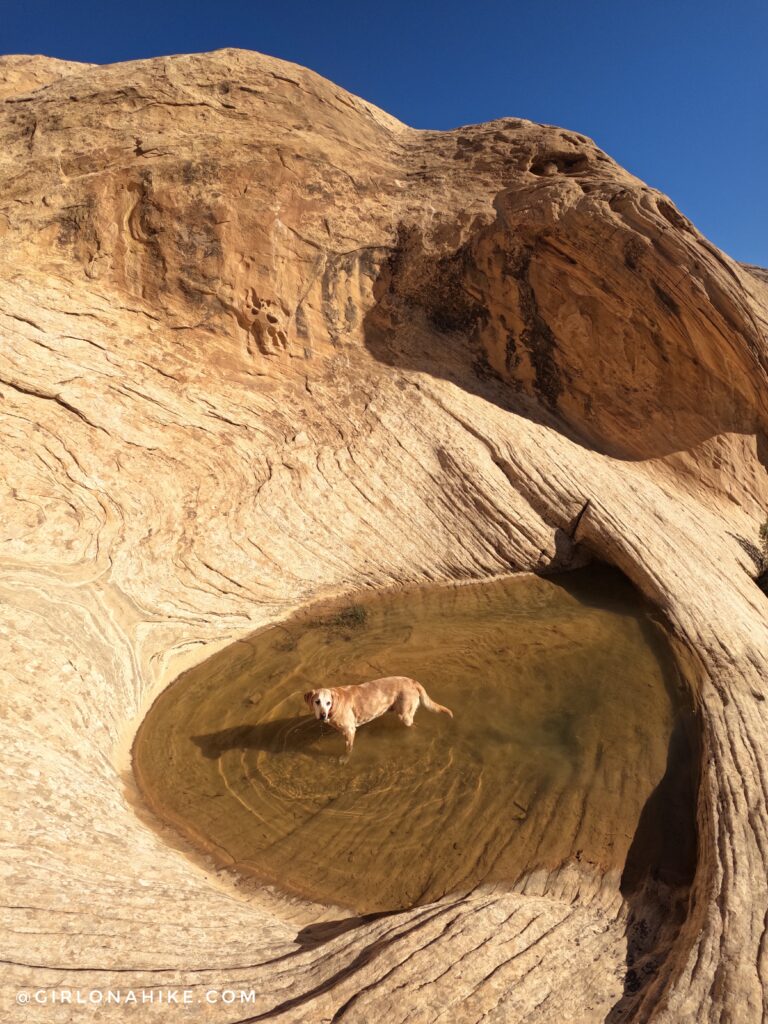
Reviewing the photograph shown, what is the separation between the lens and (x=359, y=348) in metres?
11.7

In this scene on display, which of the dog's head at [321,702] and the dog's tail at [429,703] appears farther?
the dog's tail at [429,703]

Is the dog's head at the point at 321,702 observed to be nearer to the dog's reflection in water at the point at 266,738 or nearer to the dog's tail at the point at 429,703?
the dog's reflection in water at the point at 266,738

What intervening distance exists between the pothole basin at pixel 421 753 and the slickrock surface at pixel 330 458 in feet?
1.20

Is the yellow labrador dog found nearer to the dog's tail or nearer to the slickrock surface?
the dog's tail

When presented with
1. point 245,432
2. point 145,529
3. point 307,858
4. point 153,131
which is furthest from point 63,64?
point 307,858

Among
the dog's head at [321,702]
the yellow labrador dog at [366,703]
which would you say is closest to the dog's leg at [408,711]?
the yellow labrador dog at [366,703]

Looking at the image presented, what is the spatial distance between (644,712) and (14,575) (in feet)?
22.6

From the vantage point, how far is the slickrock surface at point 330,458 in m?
3.60

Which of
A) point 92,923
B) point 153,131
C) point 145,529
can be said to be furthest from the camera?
point 153,131

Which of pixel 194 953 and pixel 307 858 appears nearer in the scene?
pixel 194 953

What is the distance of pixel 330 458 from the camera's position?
10.0 meters

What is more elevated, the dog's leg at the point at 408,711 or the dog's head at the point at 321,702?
the dog's head at the point at 321,702

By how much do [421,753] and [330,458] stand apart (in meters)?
5.37

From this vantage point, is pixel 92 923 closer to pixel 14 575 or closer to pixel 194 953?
pixel 194 953
